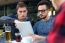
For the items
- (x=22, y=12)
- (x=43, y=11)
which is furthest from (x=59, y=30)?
(x=43, y=11)

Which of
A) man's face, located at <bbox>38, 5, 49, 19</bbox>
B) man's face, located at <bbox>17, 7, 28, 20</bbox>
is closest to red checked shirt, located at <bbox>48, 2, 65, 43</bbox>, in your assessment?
man's face, located at <bbox>17, 7, 28, 20</bbox>

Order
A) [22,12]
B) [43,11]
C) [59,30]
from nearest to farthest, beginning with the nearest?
[59,30], [22,12], [43,11]

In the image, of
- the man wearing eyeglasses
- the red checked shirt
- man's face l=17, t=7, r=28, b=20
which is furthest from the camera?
the man wearing eyeglasses

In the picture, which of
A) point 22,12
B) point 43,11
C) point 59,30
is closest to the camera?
point 59,30

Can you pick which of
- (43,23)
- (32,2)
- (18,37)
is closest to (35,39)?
(18,37)

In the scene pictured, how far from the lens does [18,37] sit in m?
2.31

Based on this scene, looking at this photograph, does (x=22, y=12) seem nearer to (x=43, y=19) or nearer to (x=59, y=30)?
(x=43, y=19)

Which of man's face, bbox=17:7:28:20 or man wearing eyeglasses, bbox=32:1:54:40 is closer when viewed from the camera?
man's face, bbox=17:7:28:20

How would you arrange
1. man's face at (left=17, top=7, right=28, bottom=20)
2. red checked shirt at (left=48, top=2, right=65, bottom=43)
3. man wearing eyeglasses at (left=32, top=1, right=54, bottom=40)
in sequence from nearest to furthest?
red checked shirt at (left=48, top=2, right=65, bottom=43) → man's face at (left=17, top=7, right=28, bottom=20) → man wearing eyeglasses at (left=32, top=1, right=54, bottom=40)

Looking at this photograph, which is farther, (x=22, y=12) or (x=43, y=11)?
(x=43, y=11)

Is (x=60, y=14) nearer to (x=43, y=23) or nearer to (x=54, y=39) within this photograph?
(x=54, y=39)

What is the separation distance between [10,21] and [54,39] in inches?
79.5

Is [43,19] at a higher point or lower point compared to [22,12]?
lower

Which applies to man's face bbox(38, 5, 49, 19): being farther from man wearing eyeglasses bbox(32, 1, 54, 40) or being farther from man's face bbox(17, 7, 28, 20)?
man's face bbox(17, 7, 28, 20)
